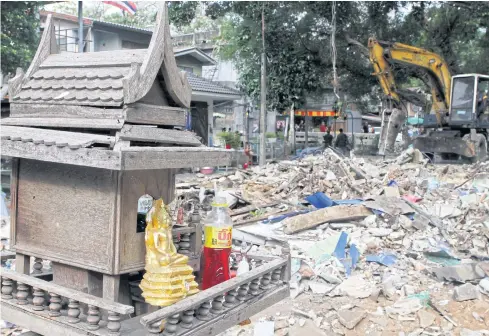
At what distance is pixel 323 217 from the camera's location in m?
9.30

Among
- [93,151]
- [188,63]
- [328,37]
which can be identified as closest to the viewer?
[93,151]

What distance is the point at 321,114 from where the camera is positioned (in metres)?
31.7

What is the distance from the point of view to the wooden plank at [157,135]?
96.3 inches

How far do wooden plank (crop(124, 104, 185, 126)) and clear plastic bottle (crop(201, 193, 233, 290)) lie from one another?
54cm

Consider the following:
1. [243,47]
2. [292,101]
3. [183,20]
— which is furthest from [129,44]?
[292,101]

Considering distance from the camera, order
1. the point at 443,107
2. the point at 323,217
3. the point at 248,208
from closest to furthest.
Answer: the point at 323,217 < the point at 248,208 < the point at 443,107

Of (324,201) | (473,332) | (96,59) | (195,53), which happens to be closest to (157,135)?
(96,59)

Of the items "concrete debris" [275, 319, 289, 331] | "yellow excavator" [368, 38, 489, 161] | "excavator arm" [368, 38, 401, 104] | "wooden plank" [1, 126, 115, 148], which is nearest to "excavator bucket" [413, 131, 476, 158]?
"yellow excavator" [368, 38, 489, 161]

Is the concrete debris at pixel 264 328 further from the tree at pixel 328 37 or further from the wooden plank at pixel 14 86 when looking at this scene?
the tree at pixel 328 37

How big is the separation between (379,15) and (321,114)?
1079 cm

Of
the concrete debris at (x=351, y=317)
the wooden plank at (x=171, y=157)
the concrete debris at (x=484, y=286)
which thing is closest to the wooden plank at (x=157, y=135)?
the wooden plank at (x=171, y=157)

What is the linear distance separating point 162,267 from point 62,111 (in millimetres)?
958

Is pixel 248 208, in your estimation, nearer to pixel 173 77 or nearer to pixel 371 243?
pixel 371 243

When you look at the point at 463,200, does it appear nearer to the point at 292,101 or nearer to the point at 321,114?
the point at 292,101
